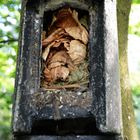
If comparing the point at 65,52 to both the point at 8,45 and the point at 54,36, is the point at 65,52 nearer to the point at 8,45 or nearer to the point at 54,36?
the point at 54,36

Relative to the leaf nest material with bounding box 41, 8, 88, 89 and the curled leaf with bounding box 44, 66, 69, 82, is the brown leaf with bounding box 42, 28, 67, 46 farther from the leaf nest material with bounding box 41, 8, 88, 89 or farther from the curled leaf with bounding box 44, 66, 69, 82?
the curled leaf with bounding box 44, 66, 69, 82

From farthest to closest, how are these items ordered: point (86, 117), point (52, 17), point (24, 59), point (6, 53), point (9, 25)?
1. point (6, 53)
2. point (9, 25)
3. point (52, 17)
4. point (24, 59)
5. point (86, 117)

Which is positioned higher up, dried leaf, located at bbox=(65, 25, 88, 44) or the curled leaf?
dried leaf, located at bbox=(65, 25, 88, 44)

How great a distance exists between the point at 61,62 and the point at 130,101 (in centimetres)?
54

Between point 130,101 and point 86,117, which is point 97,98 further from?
point 130,101

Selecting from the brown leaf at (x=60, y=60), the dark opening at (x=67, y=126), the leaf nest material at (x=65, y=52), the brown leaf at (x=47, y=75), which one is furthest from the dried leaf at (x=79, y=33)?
the dark opening at (x=67, y=126)

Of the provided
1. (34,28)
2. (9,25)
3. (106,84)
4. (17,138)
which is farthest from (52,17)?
(9,25)

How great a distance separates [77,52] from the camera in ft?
8.66

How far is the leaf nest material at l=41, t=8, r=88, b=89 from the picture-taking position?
2.60 meters

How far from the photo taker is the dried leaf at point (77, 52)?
2635 millimetres

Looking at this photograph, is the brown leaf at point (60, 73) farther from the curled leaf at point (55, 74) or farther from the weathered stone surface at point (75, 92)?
the weathered stone surface at point (75, 92)

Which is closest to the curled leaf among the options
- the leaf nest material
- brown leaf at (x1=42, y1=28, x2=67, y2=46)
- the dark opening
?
the leaf nest material

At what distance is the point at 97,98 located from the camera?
238cm

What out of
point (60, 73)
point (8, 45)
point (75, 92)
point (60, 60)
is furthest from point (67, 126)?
point (8, 45)
